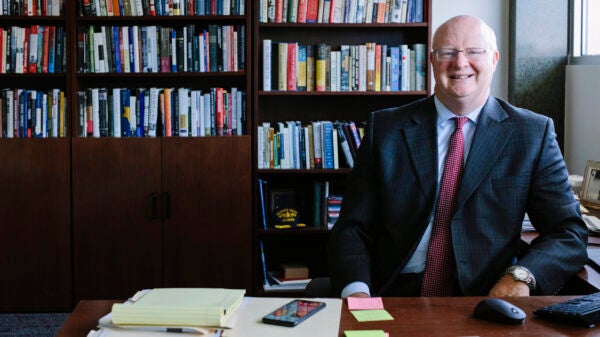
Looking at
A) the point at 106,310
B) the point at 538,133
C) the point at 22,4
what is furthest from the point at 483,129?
the point at 22,4

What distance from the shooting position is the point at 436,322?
1.67m

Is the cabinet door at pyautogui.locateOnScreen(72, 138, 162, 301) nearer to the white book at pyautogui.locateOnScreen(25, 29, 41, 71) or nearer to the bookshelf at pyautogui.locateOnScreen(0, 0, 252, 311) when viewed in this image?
the bookshelf at pyautogui.locateOnScreen(0, 0, 252, 311)

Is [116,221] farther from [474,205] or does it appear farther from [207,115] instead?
[474,205]

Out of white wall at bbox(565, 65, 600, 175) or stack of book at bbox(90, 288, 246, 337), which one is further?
white wall at bbox(565, 65, 600, 175)

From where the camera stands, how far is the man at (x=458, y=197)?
2271 millimetres

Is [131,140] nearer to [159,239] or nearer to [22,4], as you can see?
[159,239]

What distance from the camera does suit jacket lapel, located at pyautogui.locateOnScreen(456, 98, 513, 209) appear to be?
7.52ft

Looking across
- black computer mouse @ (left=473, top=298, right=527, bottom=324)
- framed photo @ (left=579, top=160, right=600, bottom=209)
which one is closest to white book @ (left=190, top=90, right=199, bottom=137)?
framed photo @ (left=579, top=160, right=600, bottom=209)

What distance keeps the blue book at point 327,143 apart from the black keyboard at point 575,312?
2.58 m

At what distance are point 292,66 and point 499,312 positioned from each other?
2.73 meters

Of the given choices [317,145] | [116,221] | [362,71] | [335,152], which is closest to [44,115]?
[116,221]

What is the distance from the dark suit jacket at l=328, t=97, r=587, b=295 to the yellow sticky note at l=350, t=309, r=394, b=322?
0.51 m

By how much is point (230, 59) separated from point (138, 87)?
2.02 feet

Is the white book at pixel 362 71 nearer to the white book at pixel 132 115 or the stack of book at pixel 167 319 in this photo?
the white book at pixel 132 115
